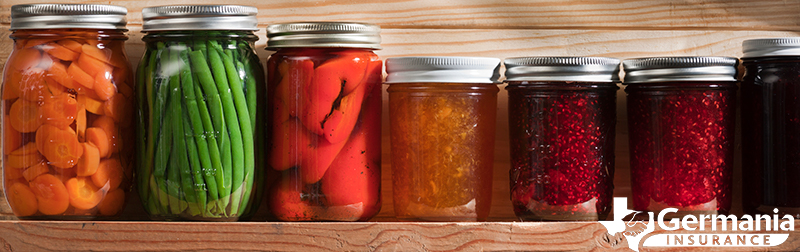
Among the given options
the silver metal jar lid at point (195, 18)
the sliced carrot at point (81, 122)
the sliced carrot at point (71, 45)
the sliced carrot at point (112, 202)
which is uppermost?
the silver metal jar lid at point (195, 18)

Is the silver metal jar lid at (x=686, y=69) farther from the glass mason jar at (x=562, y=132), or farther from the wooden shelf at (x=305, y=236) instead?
the wooden shelf at (x=305, y=236)

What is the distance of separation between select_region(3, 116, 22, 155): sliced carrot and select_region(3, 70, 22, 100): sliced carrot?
0.11 feet

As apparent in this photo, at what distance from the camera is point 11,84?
773 mm

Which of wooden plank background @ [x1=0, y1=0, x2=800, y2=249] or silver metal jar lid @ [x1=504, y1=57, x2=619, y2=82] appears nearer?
silver metal jar lid @ [x1=504, y1=57, x2=619, y2=82]

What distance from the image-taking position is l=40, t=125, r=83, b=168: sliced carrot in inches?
29.7

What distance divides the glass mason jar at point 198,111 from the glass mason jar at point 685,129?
0.53m

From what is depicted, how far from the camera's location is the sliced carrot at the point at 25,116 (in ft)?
2.48

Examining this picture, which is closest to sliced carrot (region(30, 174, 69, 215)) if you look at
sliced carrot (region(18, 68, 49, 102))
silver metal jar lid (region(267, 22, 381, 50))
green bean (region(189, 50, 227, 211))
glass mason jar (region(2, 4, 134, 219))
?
glass mason jar (region(2, 4, 134, 219))

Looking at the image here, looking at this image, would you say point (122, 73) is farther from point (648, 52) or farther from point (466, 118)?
point (648, 52)

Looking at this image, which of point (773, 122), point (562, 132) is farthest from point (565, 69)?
point (773, 122)

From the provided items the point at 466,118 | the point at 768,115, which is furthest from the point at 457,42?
the point at 768,115

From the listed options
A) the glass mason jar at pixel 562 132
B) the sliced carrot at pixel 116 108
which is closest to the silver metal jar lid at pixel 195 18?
the sliced carrot at pixel 116 108

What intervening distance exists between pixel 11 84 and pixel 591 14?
0.83 meters

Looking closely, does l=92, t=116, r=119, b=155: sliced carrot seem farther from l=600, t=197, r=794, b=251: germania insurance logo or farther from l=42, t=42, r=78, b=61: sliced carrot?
l=600, t=197, r=794, b=251: germania insurance logo
